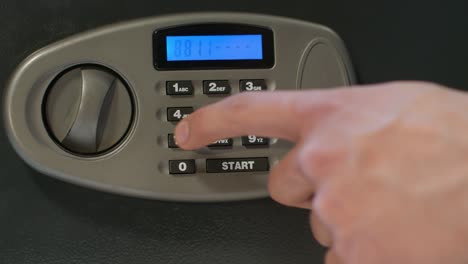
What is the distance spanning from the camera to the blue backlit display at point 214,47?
514mm

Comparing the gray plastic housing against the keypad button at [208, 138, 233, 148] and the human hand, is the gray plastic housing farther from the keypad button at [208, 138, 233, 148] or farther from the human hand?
the human hand

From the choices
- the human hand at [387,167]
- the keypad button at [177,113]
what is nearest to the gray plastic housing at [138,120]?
the keypad button at [177,113]

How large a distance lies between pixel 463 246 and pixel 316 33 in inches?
9.7

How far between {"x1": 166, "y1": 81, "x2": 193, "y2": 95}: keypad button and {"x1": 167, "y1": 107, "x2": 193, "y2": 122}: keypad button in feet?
0.04

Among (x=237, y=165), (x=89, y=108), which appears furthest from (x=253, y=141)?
(x=89, y=108)

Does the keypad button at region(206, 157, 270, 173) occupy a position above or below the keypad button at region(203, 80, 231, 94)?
below

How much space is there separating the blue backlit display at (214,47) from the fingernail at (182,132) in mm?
73

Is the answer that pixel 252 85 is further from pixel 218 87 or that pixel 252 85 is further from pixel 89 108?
pixel 89 108

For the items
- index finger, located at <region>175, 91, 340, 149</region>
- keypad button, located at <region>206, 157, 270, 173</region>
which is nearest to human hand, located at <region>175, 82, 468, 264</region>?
index finger, located at <region>175, 91, 340, 149</region>

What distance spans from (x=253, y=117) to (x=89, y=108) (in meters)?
0.16

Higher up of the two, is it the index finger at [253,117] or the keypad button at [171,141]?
the index finger at [253,117]

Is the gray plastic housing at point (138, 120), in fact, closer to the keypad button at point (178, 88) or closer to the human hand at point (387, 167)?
the keypad button at point (178, 88)

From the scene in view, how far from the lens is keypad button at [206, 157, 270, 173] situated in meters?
0.50

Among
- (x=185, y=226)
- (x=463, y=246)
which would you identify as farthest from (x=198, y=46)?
(x=463, y=246)
